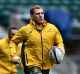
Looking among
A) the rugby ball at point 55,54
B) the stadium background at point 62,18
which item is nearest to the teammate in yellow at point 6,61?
the rugby ball at point 55,54

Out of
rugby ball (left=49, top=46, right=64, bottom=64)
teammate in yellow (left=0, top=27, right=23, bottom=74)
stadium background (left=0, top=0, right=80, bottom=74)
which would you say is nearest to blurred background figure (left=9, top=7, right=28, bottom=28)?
stadium background (left=0, top=0, right=80, bottom=74)

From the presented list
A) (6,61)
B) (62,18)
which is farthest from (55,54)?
(62,18)

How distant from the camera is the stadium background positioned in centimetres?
1852

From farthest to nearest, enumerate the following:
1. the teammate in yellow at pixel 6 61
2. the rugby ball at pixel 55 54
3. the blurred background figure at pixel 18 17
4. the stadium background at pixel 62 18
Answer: the blurred background figure at pixel 18 17
the stadium background at pixel 62 18
the teammate in yellow at pixel 6 61
the rugby ball at pixel 55 54

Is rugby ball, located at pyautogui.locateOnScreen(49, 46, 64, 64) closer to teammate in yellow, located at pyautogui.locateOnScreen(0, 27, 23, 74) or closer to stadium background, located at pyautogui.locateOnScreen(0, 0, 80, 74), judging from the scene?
teammate in yellow, located at pyautogui.locateOnScreen(0, 27, 23, 74)

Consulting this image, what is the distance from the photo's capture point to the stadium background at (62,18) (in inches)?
729

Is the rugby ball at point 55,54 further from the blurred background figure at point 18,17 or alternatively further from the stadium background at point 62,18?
the blurred background figure at point 18,17

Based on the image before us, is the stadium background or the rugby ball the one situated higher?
the rugby ball

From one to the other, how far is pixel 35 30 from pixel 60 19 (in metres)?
10.7

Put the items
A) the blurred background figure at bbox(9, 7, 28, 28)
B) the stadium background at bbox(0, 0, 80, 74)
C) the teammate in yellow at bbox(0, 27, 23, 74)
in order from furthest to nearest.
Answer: the blurred background figure at bbox(9, 7, 28, 28) → the stadium background at bbox(0, 0, 80, 74) → the teammate in yellow at bbox(0, 27, 23, 74)

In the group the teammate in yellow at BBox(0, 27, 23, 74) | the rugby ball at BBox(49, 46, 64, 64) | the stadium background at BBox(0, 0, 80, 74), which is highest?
the rugby ball at BBox(49, 46, 64, 64)

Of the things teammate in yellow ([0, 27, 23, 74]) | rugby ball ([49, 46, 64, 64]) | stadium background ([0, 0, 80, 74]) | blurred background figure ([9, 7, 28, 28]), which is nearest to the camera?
rugby ball ([49, 46, 64, 64])

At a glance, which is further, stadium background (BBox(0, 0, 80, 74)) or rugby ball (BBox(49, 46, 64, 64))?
stadium background (BBox(0, 0, 80, 74))

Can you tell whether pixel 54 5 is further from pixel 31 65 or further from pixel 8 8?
pixel 31 65
